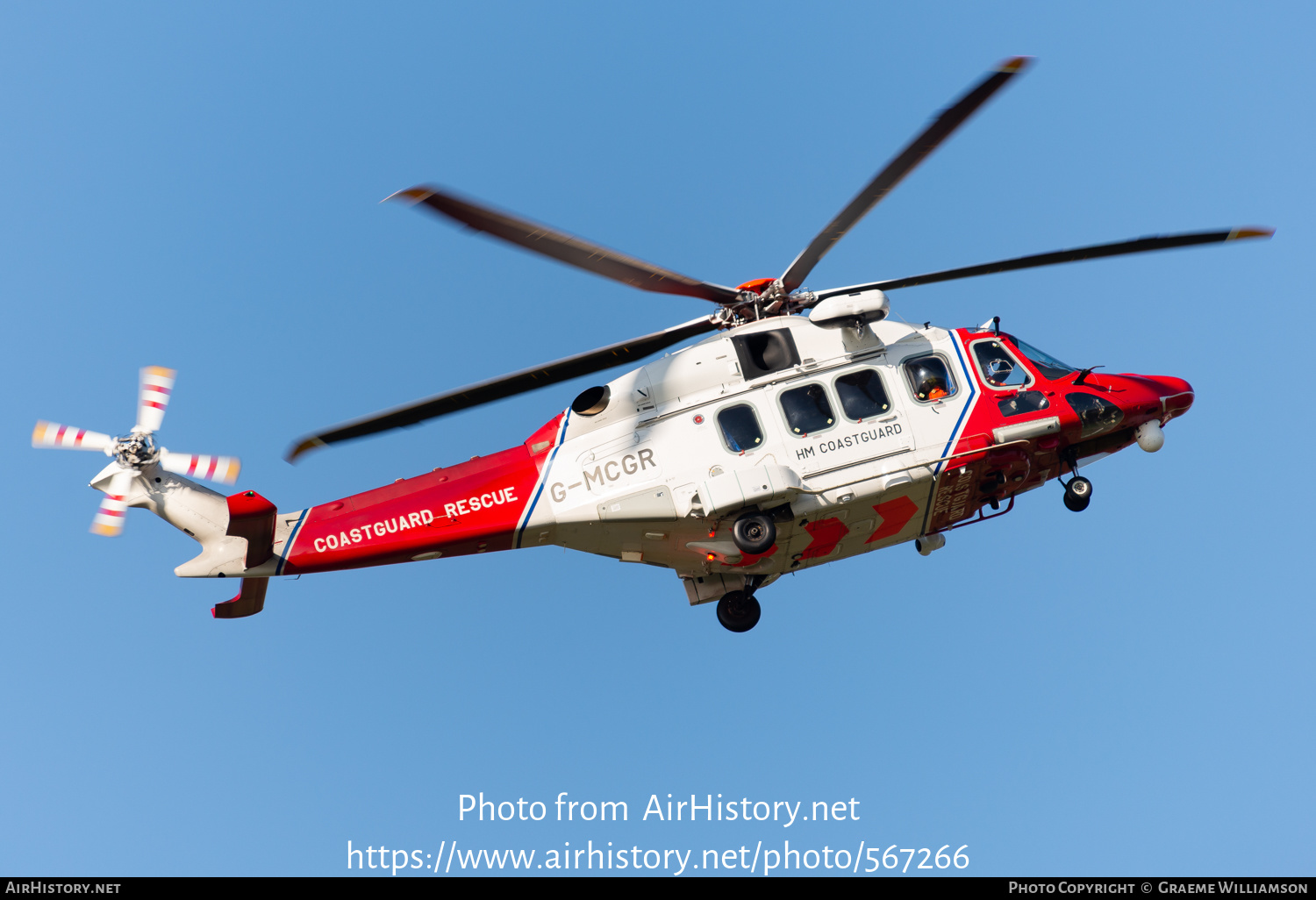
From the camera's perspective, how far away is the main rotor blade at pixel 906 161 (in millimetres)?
14344

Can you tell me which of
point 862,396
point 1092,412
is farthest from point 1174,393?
point 862,396

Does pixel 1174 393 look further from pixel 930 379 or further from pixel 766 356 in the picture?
pixel 766 356

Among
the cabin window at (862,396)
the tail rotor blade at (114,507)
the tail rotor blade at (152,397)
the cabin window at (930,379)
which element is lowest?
the tail rotor blade at (114,507)

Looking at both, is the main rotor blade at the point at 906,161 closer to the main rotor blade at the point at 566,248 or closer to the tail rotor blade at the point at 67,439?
the main rotor blade at the point at 566,248

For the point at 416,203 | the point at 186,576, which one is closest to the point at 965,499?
the point at 416,203

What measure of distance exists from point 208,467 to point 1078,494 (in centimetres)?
1232

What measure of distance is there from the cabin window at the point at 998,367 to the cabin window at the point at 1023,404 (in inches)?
7.8

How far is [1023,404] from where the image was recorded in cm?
1795

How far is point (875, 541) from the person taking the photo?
18.4 m

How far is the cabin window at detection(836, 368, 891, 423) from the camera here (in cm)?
1759

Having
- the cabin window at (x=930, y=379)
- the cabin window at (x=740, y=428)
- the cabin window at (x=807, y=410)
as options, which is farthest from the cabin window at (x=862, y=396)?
the cabin window at (x=740, y=428)

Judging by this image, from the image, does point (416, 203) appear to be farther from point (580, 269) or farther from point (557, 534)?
point (557, 534)

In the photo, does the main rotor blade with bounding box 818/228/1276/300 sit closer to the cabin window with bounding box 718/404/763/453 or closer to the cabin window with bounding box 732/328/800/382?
the cabin window with bounding box 732/328/800/382

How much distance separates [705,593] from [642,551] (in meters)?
1.58
